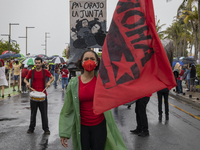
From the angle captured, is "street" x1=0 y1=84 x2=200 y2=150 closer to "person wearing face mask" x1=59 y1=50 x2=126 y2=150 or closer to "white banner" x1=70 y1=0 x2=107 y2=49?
"white banner" x1=70 y1=0 x2=107 y2=49

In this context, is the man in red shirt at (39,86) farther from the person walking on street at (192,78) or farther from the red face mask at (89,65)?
the person walking on street at (192,78)

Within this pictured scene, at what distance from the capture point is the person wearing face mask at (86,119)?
3.61m

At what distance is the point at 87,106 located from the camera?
143 inches

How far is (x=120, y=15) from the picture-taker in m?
3.20

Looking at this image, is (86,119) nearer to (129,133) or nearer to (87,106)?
(87,106)

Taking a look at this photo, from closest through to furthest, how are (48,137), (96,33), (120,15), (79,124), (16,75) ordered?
1. (120,15)
2. (79,124)
3. (48,137)
4. (96,33)
5. (16,75)

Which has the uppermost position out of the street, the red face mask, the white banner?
the white banner

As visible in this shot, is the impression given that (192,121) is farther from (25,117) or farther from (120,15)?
(120,15)

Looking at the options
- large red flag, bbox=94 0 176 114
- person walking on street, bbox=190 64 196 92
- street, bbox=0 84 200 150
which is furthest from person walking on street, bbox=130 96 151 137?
person walking on street, bbox=190 64 196 92

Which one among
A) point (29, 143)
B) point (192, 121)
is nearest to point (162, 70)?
point (29, 143)

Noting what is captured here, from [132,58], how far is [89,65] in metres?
0.63

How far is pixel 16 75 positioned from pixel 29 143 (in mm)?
14015

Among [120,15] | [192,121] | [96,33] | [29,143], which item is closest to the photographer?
[120,15]

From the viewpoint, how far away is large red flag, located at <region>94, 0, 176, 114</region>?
3.07m
